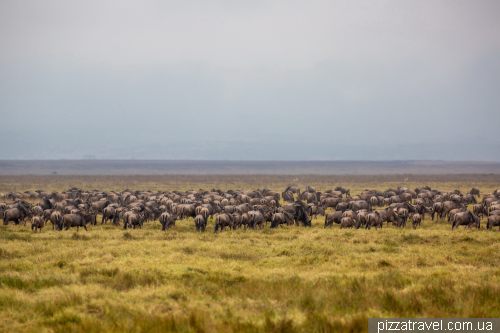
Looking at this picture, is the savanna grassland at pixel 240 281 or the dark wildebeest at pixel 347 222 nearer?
the savanna grassland at pixel 240 281

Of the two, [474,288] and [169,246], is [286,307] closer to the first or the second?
[474,288]

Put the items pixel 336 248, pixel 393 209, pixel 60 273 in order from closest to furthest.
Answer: pixel 60 273
pixel 336 248
pixel 393 209

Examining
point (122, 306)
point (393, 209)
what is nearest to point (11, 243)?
point (122, 306)

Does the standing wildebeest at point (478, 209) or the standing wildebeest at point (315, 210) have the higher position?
the standing wildebeest at point (478, 209)

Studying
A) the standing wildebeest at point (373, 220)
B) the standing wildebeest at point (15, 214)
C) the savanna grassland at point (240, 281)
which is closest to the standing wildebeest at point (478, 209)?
the standing wildebeest at point (373, 220)

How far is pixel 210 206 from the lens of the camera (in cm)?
2788

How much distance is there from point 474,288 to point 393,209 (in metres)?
15.6

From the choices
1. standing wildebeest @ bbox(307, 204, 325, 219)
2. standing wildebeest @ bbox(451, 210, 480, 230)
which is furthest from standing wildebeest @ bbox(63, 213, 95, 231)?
standing wildebeest @ bbox(451, 210, 480, 230)

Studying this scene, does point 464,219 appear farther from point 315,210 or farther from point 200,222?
point 200,222

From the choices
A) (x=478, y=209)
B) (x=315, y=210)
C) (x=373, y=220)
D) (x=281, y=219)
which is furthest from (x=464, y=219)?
(x=281, y=219)

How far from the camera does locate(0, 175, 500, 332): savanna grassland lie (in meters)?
9.02

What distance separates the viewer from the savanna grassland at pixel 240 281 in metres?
9.02

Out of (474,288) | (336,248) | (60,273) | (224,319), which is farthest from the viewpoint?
(336,248)

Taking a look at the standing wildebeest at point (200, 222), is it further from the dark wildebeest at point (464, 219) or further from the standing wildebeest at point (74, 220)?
the dark wildebeest at point (464, 219)
